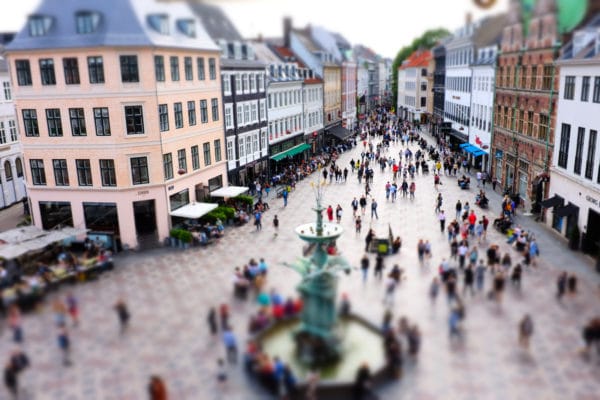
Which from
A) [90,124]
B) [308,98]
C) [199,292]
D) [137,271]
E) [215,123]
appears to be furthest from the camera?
[308,98]

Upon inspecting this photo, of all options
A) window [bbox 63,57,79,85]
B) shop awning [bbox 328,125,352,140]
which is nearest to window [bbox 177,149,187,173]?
window [bbox 63,57,79,85]

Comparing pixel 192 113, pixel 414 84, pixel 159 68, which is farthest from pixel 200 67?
pixel 414 84

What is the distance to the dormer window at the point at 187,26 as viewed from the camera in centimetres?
3072

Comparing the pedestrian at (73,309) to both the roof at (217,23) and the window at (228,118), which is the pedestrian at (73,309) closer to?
the roof at (217,23)

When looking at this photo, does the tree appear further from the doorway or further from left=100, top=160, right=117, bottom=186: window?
left=100, top=160, right=117, bottom=186: window

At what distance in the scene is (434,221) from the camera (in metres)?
34.4

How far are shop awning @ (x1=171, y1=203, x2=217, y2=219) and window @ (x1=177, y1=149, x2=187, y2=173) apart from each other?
241cm

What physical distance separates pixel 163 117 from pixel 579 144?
24.3 m

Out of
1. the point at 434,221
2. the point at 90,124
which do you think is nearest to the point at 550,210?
the point at 434,221

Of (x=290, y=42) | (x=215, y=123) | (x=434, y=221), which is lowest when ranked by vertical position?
(x=434, y=221)

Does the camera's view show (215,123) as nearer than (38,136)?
No

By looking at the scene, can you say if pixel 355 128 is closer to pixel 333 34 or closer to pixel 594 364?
pixel 333 34

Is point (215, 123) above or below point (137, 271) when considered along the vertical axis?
above

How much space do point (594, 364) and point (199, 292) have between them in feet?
49.2
